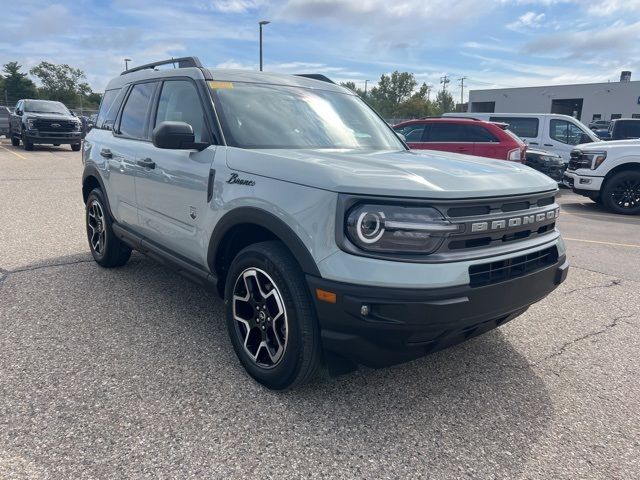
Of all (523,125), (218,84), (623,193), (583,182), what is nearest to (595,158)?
(583,182)

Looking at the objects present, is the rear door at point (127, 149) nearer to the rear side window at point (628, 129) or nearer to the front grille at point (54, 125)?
the rear side window at point (628, 129)

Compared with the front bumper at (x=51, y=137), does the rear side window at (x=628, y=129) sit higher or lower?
higher

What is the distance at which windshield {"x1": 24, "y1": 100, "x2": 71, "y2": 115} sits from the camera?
20.5m

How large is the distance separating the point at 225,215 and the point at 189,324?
119cm

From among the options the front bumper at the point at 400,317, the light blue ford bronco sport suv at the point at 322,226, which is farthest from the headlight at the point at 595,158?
the front bumper at the point at 400,317

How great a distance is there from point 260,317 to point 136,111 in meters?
2.52

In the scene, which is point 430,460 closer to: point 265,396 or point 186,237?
point 265,396

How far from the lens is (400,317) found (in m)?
2.18

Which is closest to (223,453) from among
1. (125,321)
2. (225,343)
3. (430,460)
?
(430,460)

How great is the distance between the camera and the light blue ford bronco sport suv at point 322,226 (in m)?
2.24

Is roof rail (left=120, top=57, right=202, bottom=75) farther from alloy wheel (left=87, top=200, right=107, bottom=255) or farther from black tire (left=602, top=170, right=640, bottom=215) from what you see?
black tire (left=602, top=170, right=640, bottom=215)

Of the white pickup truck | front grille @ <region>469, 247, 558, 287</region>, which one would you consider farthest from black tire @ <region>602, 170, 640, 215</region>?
front grille @ <region>469, 247, 558, 287</region>

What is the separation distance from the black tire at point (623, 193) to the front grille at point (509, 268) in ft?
27.0

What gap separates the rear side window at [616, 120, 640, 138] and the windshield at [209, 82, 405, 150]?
1214 cm
